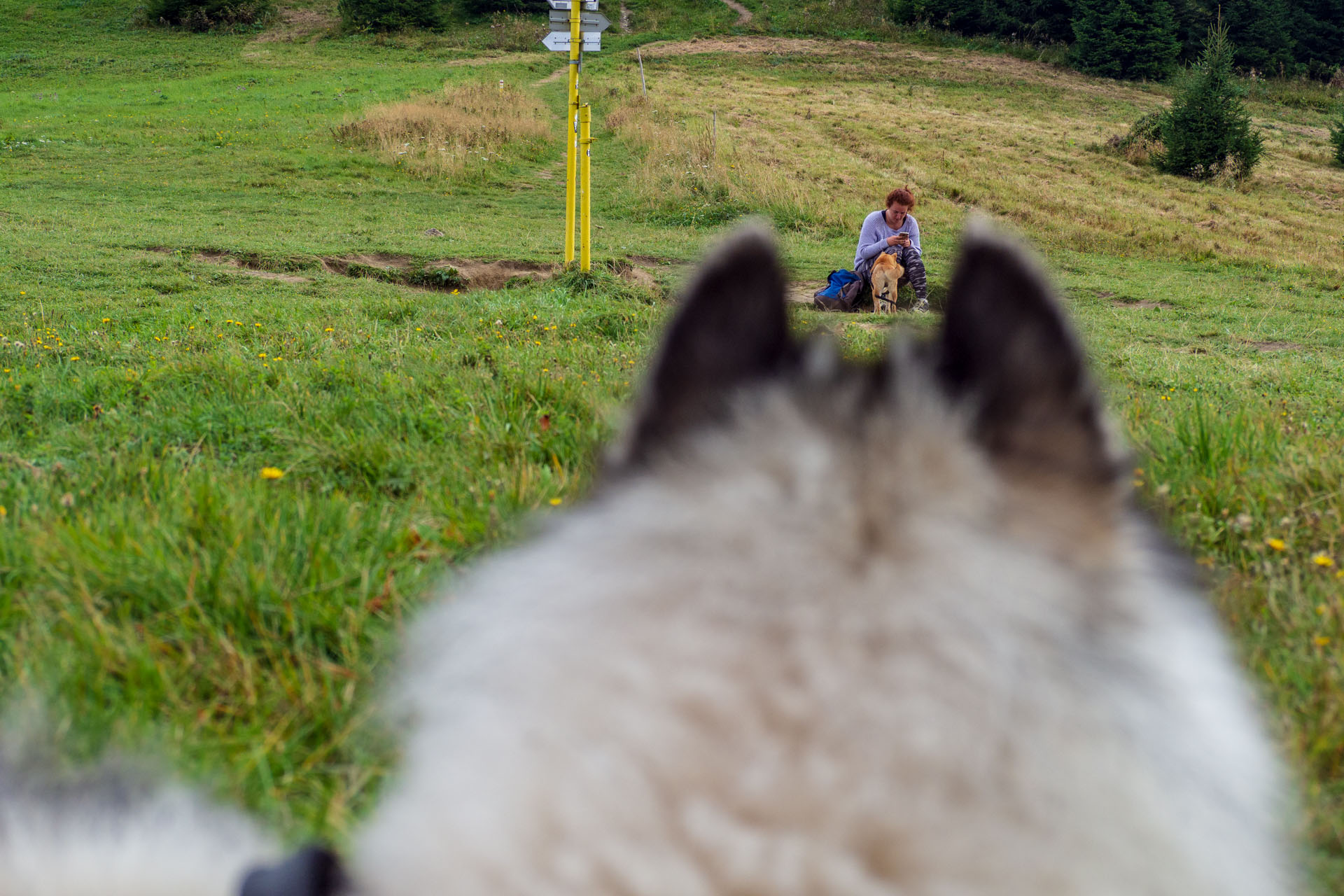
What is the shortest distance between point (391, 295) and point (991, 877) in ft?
30.2

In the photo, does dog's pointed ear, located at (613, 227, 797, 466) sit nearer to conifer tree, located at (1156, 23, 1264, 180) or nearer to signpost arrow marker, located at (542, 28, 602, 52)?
signpost arrow marker, located at (542, 28, 602, 52)

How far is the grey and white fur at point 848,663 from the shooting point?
50cm

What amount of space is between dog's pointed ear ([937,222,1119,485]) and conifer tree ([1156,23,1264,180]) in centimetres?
2982

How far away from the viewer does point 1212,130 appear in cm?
2519

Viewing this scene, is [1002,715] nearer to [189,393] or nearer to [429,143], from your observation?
[189,393]

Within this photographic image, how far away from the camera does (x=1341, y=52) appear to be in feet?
152

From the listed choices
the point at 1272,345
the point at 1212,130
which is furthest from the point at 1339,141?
the point at 1272,345

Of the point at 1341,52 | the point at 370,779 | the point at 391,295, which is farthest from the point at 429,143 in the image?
the point at 1341,52

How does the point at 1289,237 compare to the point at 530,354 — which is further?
the point at 1289,237

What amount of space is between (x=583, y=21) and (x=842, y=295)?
4155mm

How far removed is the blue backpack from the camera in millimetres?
10727

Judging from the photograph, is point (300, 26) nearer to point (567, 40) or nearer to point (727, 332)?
point (567, 40)

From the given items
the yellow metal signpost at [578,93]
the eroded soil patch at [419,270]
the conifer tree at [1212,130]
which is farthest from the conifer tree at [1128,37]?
the yellow metal signpost at [578,93]

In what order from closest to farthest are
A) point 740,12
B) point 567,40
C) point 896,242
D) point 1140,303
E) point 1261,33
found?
point 567,40 < point 896,242 < point 1140,303 < point 1261,33 < point 740,12
